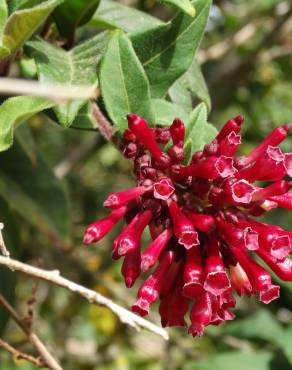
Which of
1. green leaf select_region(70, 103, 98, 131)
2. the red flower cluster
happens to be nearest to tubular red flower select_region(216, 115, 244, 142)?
the red flower cluster

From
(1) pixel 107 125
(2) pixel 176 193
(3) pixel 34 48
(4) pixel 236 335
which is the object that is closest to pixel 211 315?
(2) pixel 176 193

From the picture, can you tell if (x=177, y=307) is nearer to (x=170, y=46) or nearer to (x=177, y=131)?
(x=177, y=131)

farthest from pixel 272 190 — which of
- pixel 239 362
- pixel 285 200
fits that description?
pixel 239 362

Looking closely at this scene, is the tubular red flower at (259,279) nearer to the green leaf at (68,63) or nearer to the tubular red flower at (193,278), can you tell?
the tubular red flower at (193,278)

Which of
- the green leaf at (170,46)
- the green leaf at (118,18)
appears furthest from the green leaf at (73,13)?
the green leaf at (170,46)

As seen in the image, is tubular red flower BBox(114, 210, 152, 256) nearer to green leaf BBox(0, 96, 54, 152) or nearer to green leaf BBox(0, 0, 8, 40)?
green leaf BBox(0, 96, 54, 152)
